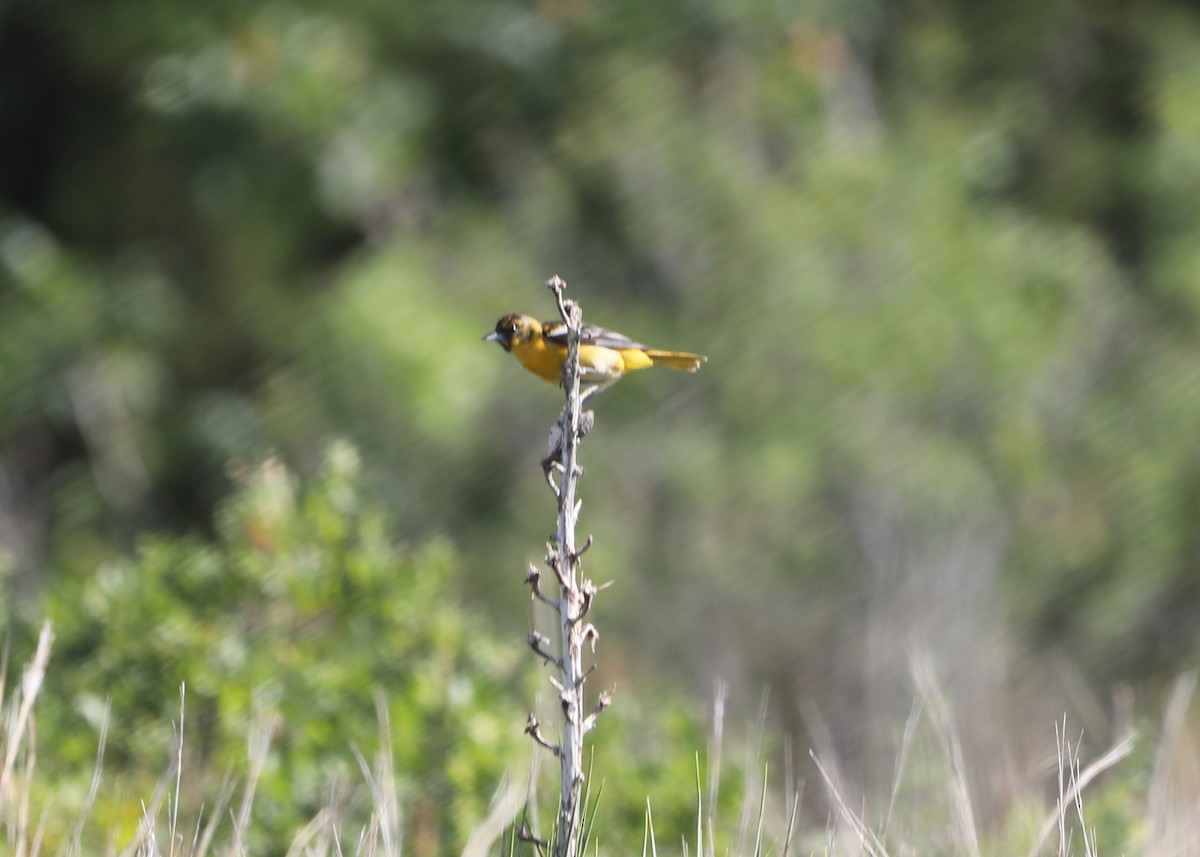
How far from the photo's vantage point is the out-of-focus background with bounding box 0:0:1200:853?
23.2 ft

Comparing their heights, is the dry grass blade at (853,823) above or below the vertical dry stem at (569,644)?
below

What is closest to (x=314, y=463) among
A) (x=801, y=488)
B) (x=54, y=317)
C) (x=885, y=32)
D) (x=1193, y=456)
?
(x=54, y=317)

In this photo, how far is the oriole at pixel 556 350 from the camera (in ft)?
13.2

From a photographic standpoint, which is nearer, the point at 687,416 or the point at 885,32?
the point at 687,416

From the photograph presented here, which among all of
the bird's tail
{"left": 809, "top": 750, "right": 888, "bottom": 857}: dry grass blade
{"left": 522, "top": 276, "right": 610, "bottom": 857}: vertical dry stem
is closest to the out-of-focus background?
the bird's tail

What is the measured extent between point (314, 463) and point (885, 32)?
395cm

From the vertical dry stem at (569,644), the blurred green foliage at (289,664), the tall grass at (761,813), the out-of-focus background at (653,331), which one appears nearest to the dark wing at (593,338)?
the blurred green foliage at (289,664)

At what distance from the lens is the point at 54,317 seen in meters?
7.56

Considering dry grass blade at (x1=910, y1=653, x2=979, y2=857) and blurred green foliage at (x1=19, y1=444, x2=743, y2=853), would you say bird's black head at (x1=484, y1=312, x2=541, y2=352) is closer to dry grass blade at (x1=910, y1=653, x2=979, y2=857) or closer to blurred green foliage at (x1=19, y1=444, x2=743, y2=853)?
blurred green foliage at (x1=19, y1=444, x2=743, y2=853)

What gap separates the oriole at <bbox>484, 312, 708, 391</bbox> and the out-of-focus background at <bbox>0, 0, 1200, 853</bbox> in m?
2.33

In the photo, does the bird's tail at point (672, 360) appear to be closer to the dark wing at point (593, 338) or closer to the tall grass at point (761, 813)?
the dark wing at point (593, 338)

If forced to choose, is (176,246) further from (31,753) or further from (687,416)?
(31,753)

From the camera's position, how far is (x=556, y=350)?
13.7 feet

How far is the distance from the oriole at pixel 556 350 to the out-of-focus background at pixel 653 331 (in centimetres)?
233
